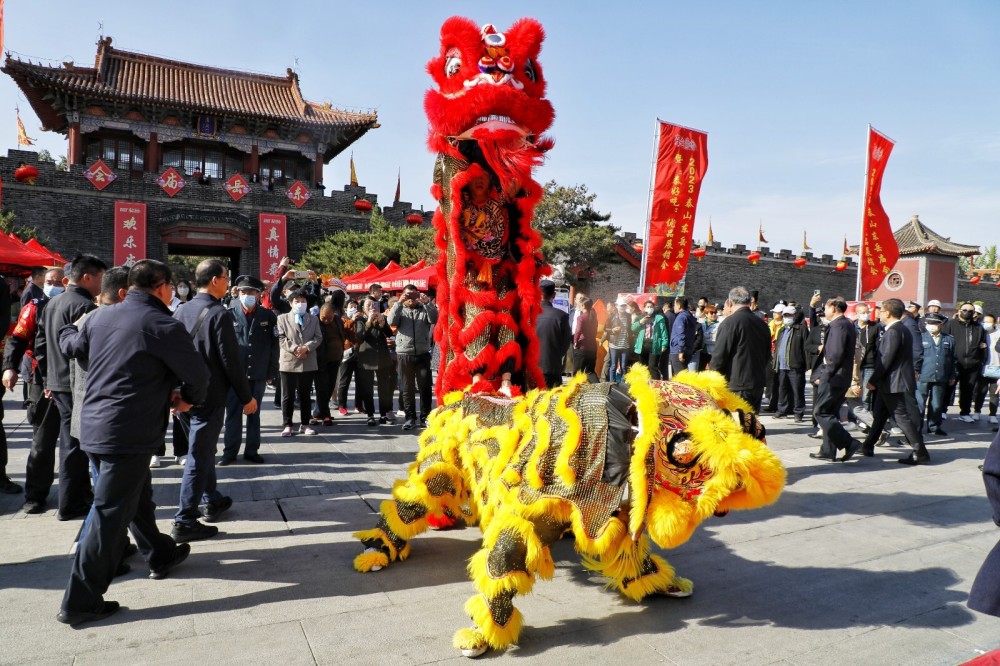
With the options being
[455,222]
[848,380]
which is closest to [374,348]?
[455,222]

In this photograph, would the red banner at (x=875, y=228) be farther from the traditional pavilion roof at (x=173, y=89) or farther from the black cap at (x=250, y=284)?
the traditional pavilion roof at (x=173, y=89)

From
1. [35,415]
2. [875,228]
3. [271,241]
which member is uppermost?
[271,241]

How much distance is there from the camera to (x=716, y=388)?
2.60 metres

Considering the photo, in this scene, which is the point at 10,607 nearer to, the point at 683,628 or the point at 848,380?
the point at 683,628

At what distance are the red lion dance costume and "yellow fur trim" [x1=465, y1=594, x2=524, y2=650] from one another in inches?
54.1

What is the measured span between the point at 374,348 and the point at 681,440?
5.97 meters

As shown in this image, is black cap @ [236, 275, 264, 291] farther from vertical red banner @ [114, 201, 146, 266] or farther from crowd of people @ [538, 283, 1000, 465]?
vertical red banner @ [114, 201, 146, 266]

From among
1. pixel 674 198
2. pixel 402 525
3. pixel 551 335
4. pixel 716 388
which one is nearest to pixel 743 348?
pixel 551 335

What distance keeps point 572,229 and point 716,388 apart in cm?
1957

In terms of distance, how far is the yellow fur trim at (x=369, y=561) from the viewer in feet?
11.3

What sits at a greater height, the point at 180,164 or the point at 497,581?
the point at 180,164

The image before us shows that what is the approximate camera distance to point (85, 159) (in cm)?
2362

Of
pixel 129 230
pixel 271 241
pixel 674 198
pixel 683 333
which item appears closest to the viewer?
pixel 683 333

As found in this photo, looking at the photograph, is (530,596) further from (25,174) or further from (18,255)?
(25,174)
